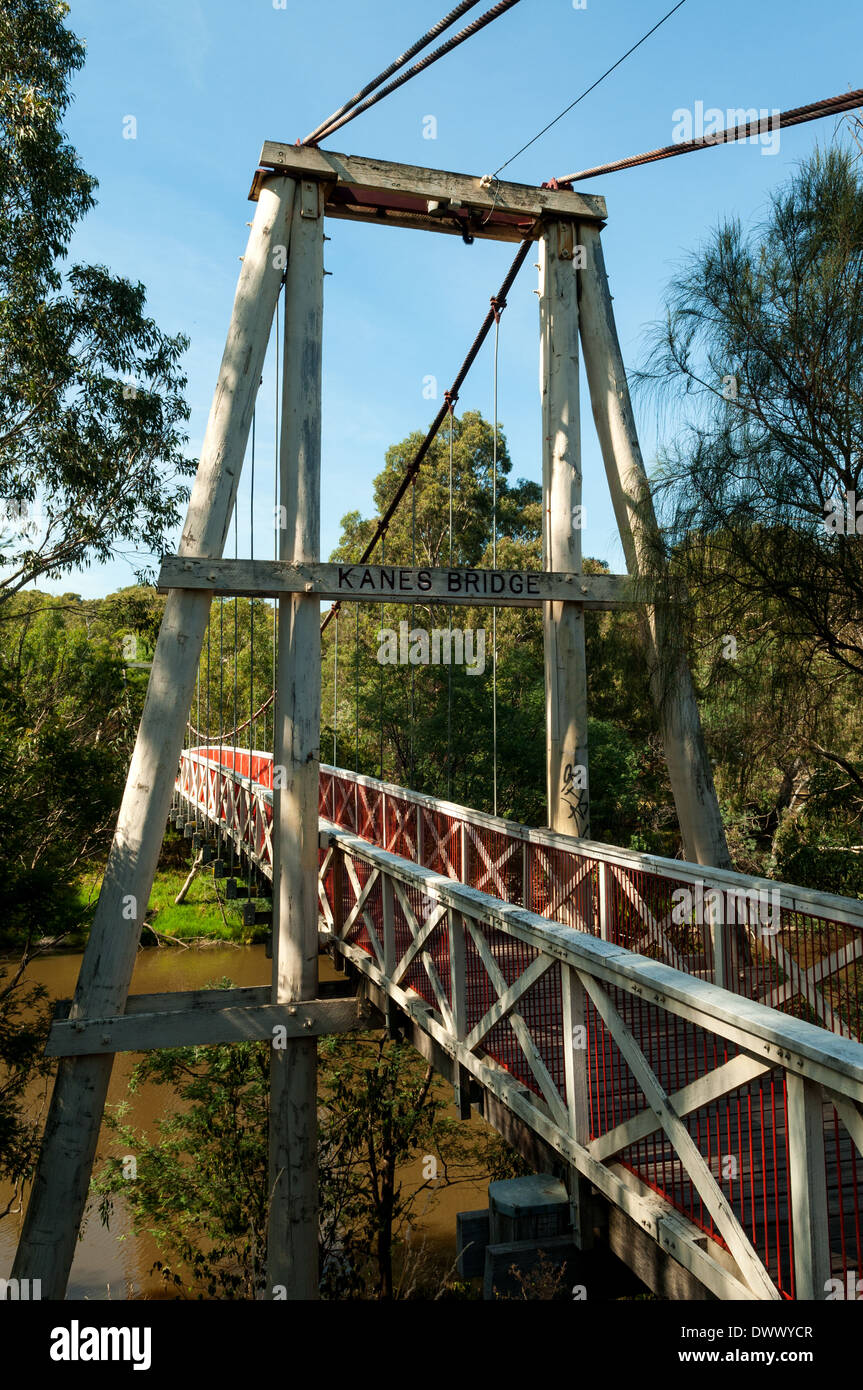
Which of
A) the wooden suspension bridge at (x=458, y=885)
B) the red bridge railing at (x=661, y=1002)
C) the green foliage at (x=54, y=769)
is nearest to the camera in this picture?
the red bridge railing at (x=661, y=1002)

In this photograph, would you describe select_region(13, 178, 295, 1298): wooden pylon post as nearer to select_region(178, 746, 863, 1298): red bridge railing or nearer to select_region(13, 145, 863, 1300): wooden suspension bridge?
select_region(13, 145, 863, 1300): wooden suspension bridge

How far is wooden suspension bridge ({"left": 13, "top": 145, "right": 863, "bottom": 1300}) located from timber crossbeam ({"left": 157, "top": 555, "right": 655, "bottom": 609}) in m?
0.01

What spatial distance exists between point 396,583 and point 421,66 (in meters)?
2.12

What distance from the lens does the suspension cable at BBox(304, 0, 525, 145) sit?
3.39 metres

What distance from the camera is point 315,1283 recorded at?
4.53 meters

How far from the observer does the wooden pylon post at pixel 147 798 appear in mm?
4145

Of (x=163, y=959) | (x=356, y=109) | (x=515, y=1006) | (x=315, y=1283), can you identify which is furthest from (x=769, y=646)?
(x=163, y=959)

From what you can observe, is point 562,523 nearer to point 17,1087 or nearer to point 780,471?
point 780,471

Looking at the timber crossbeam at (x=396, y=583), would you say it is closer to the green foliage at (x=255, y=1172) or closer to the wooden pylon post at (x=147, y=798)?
the wooden pylon post at (x=147, y=798)

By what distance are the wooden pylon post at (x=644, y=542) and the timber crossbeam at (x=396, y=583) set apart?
211mm

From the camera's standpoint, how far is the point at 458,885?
334cm
